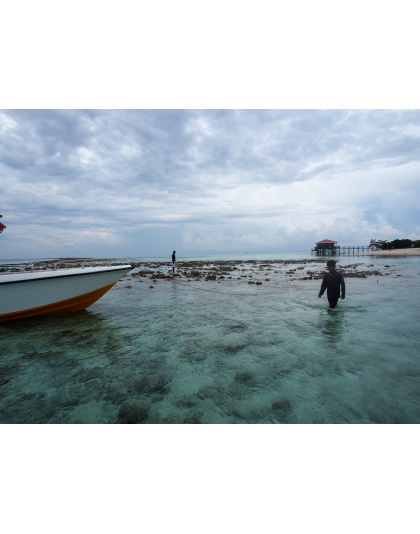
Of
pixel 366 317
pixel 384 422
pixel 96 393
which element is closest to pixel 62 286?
pixel 96 393

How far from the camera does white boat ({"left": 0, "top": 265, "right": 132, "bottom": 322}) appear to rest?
23.9 feet

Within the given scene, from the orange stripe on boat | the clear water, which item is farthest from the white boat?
the clear water

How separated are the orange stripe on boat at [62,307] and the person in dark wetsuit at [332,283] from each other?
836 cm

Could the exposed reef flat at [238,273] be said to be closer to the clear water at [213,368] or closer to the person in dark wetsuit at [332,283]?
the clear water at [213,368]

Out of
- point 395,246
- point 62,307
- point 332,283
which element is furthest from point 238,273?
point 395,246

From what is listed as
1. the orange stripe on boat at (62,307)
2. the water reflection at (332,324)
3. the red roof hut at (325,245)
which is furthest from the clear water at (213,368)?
the red roof hut at (325,245)

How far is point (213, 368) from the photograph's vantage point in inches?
191

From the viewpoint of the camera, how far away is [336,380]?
4.29 m

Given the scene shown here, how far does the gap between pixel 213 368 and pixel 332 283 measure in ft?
20.2

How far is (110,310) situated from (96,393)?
6.50 m

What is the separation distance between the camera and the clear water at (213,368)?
354 cm

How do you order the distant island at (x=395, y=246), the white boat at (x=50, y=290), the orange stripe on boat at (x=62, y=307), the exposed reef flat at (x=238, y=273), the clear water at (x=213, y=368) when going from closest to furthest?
1. the clear water at (x=213, y=368)
2. the white boat at (x=50, y=290)
3. the orange stripe on boat at (x=62, y=307)
4. the exposed reef flat at (x=238, y=273)
5. the distant island at (x=395, y=246)

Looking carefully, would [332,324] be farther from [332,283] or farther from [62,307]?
[62,307]

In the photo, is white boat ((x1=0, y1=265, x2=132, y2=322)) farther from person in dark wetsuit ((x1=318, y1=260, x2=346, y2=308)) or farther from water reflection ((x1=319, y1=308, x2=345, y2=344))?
person in dark wetsuit ((x1=318, y1=260, x2=346, y2=308))
